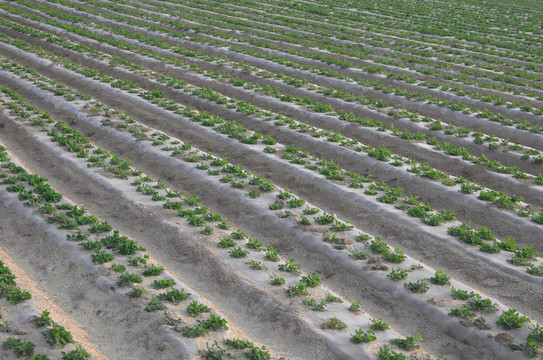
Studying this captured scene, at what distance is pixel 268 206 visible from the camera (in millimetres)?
12219

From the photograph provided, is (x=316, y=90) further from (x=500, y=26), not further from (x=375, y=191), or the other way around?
(x=500, y=26)

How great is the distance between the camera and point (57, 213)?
11516 millimetres

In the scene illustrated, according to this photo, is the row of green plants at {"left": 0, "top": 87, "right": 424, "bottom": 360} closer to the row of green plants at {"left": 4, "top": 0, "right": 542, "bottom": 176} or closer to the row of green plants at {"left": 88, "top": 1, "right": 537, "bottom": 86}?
the row of green plants at {"left": 4, "top": 0, "right": 542, "bottom": 176}

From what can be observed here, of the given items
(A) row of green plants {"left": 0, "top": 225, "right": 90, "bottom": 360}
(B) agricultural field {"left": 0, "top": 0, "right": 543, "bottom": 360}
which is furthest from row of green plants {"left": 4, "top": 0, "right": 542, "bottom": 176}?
(A) row of green plants {"left": 0, "top": 225, "right": 90, "bottom": 360}

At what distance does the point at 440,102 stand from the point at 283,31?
14804 millimetres

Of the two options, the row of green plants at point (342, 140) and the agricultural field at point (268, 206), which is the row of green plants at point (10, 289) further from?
the row of green plants at point (342, 140)

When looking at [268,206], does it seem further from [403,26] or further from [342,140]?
[403,26]

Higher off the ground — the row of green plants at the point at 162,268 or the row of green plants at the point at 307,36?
the row of green plants at the point at 307,36

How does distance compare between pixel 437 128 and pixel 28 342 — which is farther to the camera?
pixel 437 128

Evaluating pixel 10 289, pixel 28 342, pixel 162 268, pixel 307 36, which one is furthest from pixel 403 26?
pixel 28 342

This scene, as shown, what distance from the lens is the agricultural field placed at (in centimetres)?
844

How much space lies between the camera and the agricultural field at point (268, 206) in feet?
27.7

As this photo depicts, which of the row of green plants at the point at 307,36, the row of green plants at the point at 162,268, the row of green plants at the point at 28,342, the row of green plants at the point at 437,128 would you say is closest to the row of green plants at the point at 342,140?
Answer: the row of green plants at the point at 437,128

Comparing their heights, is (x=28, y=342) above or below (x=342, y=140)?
below
